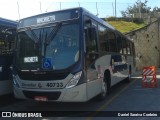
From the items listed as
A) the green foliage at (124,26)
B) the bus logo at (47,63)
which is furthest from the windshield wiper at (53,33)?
the green foliage at (124,26)

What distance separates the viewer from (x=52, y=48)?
27.3 ft

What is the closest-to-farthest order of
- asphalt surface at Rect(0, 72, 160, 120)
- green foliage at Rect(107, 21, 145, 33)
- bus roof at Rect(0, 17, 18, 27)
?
1. asphalt surface at Rect(0, 72, 160, 120)
2. bus roof at Rect(0, 17, 18, 27)
3. green foliage at Rect(107, 21, 145, 33)

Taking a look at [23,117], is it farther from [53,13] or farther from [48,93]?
[53,13]

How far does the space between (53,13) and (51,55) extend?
53.6 inches

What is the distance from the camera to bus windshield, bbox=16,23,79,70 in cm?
817

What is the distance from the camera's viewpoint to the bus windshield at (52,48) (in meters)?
8.17

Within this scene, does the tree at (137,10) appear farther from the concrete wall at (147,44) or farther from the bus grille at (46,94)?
the bus grille at (46,94)

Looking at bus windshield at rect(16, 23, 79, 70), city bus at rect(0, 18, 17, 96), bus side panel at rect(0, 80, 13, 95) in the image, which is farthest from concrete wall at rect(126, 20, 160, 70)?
bus windshield at rect(16, 23, 79, 70)

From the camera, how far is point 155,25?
4128 cm

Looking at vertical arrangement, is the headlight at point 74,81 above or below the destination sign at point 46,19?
below

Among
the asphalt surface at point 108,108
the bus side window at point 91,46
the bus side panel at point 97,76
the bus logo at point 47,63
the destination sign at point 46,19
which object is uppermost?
the destination sign at point 46,19

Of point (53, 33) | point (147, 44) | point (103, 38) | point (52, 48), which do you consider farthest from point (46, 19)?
point (147, 44)

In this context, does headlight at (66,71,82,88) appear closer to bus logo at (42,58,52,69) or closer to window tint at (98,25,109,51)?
bus logo at (42,58,52,69)

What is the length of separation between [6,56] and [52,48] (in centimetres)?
217
